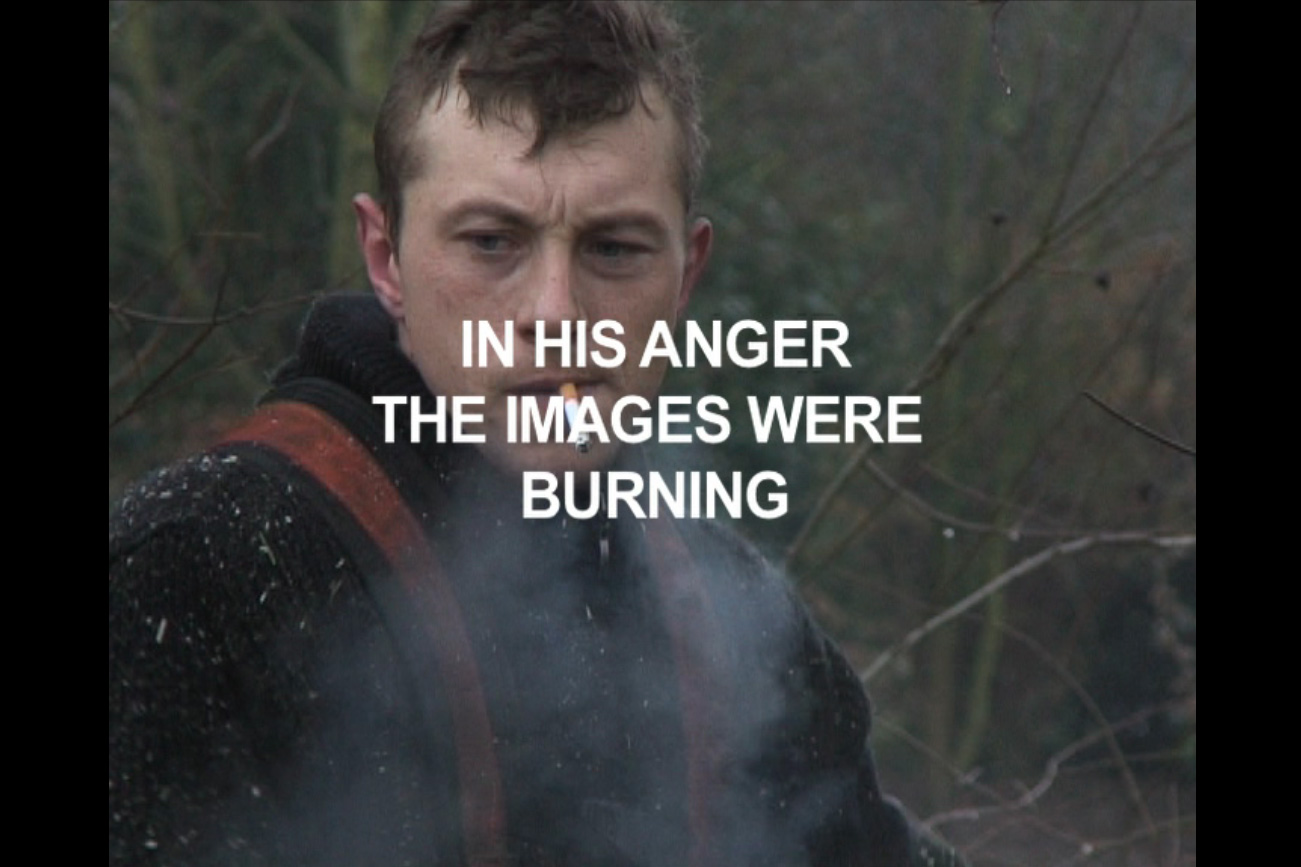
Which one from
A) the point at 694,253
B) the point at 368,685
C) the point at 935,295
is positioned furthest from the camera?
the point at 935,295

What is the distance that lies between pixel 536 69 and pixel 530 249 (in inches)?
6.5

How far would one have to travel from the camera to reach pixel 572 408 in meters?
1.80

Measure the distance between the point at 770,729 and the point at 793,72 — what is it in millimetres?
2014

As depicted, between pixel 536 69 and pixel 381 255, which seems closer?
pixel 536 69

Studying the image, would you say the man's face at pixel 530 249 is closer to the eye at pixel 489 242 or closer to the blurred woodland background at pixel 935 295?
the eye at pixel 489 242

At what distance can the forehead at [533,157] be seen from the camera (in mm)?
1740

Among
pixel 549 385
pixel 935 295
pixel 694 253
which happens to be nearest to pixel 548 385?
pixel 549 385

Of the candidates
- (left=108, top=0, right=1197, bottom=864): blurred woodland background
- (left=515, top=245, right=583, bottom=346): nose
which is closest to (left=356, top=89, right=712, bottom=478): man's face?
(left=515, top=245, right=583, bottom=346): nose

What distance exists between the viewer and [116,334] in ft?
8.88

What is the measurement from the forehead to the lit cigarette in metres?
0.17

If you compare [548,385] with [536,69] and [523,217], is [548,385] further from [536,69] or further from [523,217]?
[536,69]

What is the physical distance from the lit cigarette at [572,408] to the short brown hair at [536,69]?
0.22 metres
